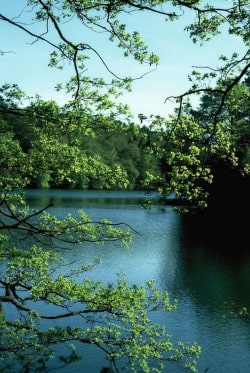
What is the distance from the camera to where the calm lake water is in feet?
48.4

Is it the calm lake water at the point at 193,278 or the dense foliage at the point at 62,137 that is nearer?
the dense foliage at the point at 62,137

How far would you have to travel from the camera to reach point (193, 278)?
24.1m

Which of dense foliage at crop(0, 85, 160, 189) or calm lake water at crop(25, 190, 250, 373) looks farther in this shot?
calm lake water at crop(25, 190, 250, 373)

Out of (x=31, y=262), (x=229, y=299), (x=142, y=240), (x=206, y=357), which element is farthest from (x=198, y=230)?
(x=31, y=262)

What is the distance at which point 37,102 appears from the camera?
8.88 metres

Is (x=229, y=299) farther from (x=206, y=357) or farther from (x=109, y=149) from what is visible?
(x=109, y=149)

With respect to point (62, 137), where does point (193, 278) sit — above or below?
below

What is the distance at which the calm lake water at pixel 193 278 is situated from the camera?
14.7 metres

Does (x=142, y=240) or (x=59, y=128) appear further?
(x=142, y=240)

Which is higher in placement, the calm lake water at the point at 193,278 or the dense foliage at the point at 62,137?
the dense foliage at the point at 62,137

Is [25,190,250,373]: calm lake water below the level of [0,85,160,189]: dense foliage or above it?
below

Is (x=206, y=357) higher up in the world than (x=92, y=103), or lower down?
lower down

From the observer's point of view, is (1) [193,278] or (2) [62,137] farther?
(1) [193,278]

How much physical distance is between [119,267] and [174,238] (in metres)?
11.6
